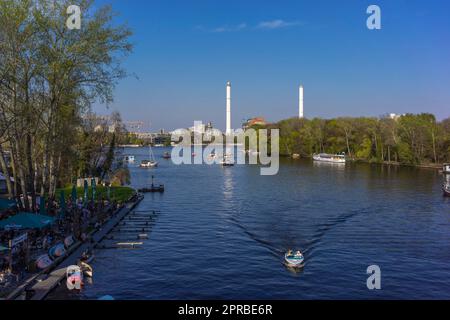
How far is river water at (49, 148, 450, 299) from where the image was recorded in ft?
95.5

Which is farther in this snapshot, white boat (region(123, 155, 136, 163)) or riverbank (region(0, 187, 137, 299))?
white boat (region(123, 155, 136, 163))

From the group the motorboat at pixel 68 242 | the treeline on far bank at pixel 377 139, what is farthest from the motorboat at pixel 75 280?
the treeline on far bank at pixel 377 139

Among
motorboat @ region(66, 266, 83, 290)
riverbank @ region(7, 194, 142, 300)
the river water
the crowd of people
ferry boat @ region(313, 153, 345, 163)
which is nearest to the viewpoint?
riverbank @ region(7, 194, 142, 300)

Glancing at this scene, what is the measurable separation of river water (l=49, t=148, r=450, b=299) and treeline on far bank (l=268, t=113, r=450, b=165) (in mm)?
60382

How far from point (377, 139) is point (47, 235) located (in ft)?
437

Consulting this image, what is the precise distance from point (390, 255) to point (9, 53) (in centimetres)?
3364

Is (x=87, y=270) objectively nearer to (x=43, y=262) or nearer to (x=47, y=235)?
(x=43, y=262)

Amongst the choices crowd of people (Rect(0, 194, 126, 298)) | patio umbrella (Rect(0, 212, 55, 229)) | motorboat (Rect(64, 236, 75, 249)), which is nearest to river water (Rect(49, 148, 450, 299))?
motorboat (Rect(64, 236, 75, 249))

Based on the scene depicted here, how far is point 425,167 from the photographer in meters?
128

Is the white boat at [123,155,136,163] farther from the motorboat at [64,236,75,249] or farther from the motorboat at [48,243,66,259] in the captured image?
the motorboat at [48,243,66,259]

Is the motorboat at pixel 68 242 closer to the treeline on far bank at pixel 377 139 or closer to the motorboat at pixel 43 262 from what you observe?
the motorboat at pixel 43 262

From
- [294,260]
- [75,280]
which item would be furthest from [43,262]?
[294,260]
